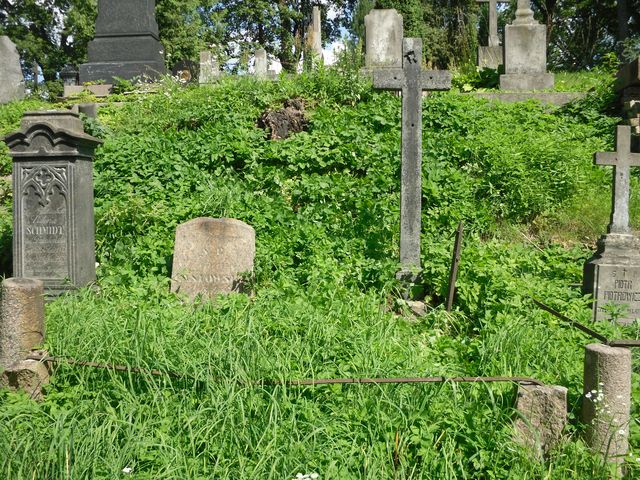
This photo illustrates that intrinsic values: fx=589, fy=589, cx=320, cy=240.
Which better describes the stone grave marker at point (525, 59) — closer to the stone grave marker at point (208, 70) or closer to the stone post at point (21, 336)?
the stone grave marker at point (208, 70)

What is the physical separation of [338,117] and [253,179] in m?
2.11

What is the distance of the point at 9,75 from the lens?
14.8 metres

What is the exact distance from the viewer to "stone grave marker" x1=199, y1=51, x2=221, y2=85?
508 inches

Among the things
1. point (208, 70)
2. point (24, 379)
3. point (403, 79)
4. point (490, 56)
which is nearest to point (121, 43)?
point (208, 70)

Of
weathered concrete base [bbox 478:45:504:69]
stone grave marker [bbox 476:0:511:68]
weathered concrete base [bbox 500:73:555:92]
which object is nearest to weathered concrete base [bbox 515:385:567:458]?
weathered concrete base [bbox 500:73:555:92]

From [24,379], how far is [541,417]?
117 inches

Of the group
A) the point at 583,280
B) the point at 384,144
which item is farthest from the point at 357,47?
the point at 583,280

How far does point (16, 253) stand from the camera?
5996mm

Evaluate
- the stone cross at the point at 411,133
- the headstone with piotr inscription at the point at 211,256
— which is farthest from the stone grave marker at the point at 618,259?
the headstone with piotr inscription at the point at 211,256

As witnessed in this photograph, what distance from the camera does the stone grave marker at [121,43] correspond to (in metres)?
13.6

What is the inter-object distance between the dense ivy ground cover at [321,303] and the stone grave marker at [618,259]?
0.27 m

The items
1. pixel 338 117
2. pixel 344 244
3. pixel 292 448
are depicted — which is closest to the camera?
pixel 292 448

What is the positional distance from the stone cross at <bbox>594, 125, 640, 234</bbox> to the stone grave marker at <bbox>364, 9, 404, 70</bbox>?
24.3ft

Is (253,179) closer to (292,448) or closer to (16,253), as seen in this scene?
(16,253)
